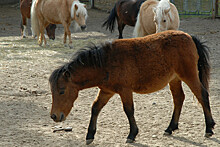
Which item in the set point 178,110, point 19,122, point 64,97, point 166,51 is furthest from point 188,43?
point 19,122

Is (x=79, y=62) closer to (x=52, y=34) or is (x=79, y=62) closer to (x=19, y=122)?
(x=19, y=122)

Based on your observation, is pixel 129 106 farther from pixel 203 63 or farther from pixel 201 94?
pixel 203 63

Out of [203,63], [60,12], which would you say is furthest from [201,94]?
[60,12]

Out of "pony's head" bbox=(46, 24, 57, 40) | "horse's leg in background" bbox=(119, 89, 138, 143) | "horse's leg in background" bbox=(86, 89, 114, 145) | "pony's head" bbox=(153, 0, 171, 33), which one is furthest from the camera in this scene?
"pony's head" bbox=(46, 24, 57, 40)

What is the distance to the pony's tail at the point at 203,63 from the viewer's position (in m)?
3.90

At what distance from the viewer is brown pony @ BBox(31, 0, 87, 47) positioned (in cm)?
966

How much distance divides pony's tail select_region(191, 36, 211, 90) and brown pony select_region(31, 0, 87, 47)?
611 centimetres

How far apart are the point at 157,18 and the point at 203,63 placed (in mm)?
3712

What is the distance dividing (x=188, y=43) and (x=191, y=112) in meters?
1.38

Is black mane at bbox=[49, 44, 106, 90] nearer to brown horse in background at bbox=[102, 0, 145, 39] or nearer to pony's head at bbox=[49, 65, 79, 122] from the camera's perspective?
pony's head at bbox=[49, 65, 79, 122]

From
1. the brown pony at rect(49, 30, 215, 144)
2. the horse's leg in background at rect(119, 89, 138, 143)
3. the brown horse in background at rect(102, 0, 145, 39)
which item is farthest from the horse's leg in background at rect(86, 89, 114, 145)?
the brown horse in background at rect(102, 0, 145, 39)

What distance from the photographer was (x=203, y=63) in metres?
3.96

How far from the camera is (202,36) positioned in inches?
463

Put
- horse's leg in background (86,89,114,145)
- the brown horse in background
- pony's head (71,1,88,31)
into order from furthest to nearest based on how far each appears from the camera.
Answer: the brown horse in background < pony's head (71,1,88,31) < horse's leg in background (86,89,114,145)
